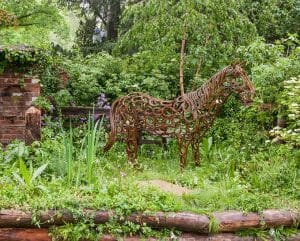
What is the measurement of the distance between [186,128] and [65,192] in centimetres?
229

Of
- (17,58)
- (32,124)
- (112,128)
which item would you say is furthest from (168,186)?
(17,58)

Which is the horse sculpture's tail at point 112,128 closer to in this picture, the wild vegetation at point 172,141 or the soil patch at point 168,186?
the wild vegetation at point 172,141

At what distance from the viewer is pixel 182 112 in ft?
21.4

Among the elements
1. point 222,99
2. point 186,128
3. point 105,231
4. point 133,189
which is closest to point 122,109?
point 186,128

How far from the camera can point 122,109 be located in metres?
6.81

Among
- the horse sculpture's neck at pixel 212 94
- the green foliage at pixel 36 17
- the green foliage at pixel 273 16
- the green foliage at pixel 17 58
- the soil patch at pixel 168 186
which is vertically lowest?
the soil patch at pixel 168 186

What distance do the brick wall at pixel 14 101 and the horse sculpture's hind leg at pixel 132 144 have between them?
184 cm

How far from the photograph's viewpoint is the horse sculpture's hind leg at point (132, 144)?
6820mm

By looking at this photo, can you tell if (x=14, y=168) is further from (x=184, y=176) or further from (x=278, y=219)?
(x=278, y=219)

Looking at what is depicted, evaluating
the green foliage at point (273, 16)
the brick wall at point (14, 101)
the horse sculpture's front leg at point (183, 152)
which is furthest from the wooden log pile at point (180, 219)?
the green foliage at point (273, 16)

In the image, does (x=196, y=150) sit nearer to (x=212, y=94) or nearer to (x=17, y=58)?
(x=212, y=94)

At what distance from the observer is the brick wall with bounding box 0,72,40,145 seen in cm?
747

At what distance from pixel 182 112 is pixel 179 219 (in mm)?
2213

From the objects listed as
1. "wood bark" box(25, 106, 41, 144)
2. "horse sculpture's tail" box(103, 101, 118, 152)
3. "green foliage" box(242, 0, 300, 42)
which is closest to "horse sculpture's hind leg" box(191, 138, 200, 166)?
"horse sculpture's tail" box(103, 101, 118, 152)
